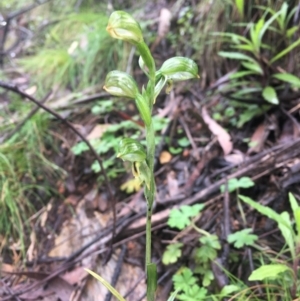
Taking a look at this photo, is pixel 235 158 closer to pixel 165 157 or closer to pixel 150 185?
pixel 165 157

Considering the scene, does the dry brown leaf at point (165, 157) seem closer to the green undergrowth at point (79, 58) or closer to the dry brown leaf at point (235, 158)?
the dry brown leaf at point (235, 158)

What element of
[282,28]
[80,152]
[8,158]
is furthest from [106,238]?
[282,28]

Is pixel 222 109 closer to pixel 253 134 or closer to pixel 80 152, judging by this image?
pixel 253 134

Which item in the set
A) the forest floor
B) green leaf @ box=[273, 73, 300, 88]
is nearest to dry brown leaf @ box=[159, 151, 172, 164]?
the forest floor

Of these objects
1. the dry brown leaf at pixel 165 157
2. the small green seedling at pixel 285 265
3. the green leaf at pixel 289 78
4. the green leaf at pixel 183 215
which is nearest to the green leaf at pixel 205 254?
the green leaf at pixel 183 215

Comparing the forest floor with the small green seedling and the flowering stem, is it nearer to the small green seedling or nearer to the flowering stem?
the small green seedling

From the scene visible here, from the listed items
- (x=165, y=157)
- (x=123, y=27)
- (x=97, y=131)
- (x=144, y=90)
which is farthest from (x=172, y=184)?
(x=123, y=27)
